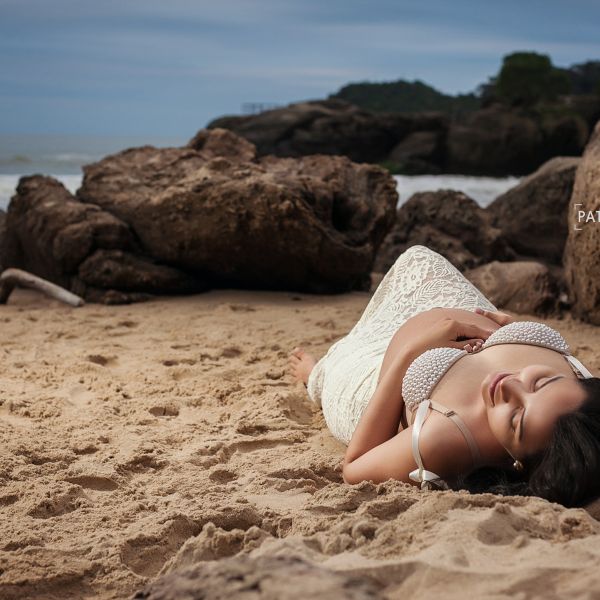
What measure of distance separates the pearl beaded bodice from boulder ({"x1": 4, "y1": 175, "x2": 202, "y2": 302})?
385 centimetres

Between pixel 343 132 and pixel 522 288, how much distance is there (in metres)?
20.1

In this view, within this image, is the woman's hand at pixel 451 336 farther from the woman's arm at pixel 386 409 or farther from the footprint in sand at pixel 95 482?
the footprint in sand at pixel 95 482

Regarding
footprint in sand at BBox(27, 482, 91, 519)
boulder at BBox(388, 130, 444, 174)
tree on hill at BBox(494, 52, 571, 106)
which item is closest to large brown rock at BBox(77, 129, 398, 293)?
footprint in sand at BBox(27, 482, 91, 519)

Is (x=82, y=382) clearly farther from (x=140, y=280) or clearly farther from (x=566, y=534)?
(x=566, y=534)

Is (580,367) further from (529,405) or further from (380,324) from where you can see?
(380,324)

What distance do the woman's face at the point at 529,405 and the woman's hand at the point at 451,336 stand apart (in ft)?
1.65

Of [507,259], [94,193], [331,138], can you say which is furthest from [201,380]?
[331,138]

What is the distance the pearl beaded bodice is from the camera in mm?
2680

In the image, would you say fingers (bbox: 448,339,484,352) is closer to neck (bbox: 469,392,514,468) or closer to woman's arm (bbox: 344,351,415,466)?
woman's arm (bbox: 344,351,415,466)

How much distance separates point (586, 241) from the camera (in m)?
Answer: 5.28

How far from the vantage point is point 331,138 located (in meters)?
25.4

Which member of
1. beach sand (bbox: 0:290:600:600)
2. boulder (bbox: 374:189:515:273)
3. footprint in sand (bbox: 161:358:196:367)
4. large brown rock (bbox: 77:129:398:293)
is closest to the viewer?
beach sand (bbox: 0:290:600:600)

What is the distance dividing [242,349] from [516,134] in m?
21.7

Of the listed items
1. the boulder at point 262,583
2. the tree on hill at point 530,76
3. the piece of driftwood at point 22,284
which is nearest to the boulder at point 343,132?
the tree on hill at point 530,76
